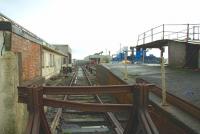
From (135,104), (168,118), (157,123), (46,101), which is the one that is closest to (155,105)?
(157,123)

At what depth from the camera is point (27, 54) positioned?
11.0 m

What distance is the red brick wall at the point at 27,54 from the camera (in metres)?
9.27

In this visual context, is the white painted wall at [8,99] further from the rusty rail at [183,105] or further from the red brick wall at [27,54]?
the rusty rail at [183,105]

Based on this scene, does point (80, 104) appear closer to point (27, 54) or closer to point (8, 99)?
point (8, 99)

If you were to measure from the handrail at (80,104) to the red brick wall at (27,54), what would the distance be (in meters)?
3.25

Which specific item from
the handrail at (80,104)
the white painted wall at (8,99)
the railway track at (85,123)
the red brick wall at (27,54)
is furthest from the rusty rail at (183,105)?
the red brick wall at (27,54)

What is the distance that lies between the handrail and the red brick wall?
128 inches

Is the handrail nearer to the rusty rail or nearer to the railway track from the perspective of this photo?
the rusty rail

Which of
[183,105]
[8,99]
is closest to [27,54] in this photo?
[8,99]

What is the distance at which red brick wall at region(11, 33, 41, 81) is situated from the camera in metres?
9.27

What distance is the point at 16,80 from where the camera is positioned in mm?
8461

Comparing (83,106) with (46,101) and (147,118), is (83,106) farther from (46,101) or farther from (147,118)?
(147,118)

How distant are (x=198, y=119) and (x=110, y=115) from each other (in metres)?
4.50

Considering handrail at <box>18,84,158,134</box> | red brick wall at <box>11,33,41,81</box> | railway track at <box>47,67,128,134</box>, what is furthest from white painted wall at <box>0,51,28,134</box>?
handrail at <box>18,84,158,134</box>
